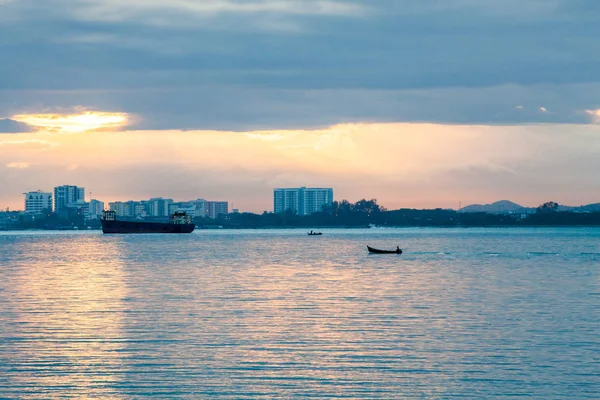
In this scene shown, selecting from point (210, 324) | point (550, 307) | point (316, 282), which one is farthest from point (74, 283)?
point (550, 307)

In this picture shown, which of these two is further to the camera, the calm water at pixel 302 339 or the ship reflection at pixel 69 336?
the ship reflection at pixel 69 336

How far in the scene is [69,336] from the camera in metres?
46.0

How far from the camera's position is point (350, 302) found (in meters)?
63.6

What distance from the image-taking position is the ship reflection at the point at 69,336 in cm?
3472

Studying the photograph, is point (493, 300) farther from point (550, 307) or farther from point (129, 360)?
point (129, 360)

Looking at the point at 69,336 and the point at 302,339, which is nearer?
the point at 302,339

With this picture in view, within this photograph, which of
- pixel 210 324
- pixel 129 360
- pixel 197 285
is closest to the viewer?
pixel 129 360

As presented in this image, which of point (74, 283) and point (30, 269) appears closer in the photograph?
point (74, 283)

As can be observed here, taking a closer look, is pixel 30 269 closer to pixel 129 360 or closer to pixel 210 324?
pixel 210 324

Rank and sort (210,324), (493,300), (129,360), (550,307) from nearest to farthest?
(129,360), (210,324), (550,307), (493,300)

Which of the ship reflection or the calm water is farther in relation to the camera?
the ship reflection

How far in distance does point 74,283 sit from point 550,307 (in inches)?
1742

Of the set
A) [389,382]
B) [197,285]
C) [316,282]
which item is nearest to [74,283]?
[197,285]

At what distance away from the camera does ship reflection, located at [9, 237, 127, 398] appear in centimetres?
3472
